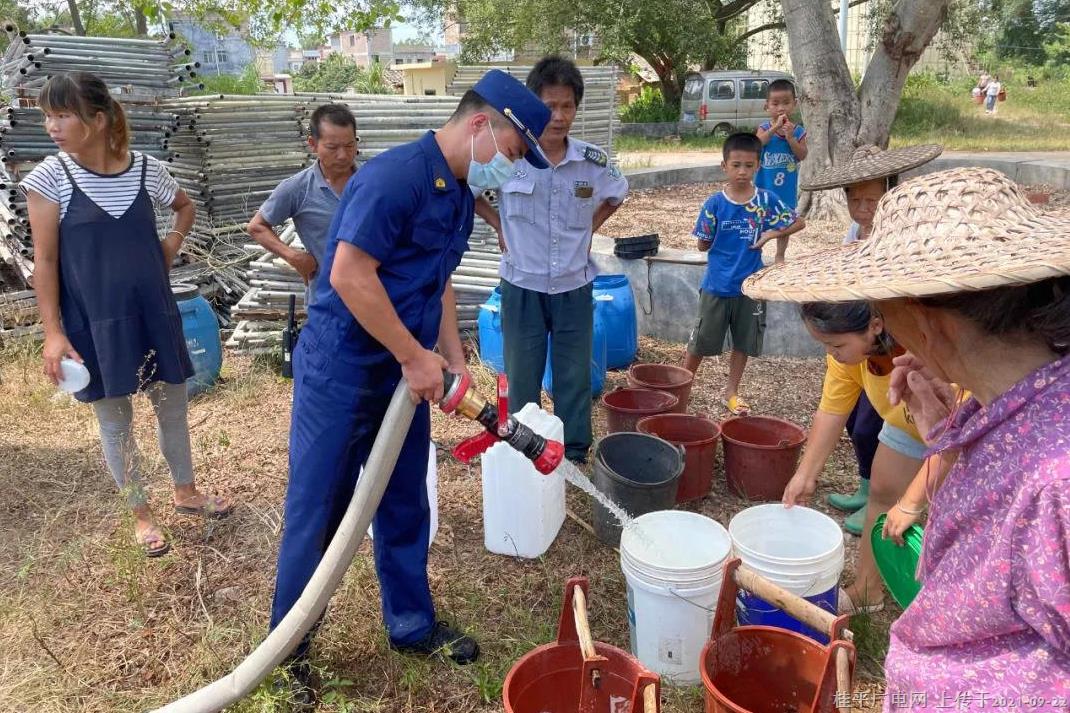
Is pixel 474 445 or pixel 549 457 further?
pixel 474 445

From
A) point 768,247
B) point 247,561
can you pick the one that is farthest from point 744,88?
point 247,561

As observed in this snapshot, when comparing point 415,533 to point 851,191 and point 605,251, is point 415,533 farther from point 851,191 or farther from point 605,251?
point 605,251

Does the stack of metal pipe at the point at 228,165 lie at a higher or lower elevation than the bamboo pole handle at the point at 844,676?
higher

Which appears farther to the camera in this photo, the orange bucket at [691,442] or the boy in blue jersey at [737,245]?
the boy in blue jersey at [737,245]

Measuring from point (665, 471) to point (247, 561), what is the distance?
5.98ft

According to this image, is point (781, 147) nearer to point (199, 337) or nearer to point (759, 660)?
point (199, 337)

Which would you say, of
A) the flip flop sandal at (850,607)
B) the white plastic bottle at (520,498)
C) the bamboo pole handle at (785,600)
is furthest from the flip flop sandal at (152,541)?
the flip flop sandal at (850,607)

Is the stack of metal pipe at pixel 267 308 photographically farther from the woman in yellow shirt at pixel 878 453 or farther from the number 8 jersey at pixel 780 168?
the woman in yellow shirt at pixel 878 453

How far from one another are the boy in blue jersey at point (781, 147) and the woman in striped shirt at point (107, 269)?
4.48 metres

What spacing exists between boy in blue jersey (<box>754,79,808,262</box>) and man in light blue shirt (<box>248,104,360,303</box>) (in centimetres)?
356

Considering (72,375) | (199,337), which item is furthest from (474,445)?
(199,337)

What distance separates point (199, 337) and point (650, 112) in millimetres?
19193

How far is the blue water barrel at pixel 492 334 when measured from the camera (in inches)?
191

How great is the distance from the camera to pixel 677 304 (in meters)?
5.60
